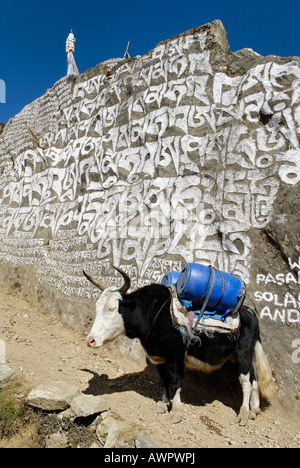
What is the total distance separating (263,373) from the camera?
3.61 metres

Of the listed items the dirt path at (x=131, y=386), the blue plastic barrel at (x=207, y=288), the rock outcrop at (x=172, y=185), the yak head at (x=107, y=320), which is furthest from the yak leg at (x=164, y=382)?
the rock outcrop at (x=172, y=185)

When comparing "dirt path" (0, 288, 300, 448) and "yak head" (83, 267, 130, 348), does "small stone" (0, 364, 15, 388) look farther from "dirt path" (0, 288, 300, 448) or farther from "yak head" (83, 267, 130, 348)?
"yak head" (83, 267, 130, 348)

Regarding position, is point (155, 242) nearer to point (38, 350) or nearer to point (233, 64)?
point (38, 350)

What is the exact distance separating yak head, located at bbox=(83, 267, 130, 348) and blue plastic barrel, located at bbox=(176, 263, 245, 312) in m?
0.69

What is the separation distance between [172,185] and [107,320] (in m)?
2.65

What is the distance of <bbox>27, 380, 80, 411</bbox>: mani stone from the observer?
334 centimetres

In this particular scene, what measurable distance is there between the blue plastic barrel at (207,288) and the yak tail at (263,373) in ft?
2.37

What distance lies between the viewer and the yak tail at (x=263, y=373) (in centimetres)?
361

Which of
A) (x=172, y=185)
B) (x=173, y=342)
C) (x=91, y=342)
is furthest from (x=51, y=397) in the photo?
(x=172, y=185)

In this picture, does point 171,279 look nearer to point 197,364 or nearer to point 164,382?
point 197,364

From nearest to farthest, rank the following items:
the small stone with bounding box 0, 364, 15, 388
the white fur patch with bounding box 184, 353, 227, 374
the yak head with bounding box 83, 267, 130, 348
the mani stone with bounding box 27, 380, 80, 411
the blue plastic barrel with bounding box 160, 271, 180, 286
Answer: the mani stone with bounding box 27, 380, 80, 411, the yak head with bounding box 83, 267, 130, 348, the white fur patch with bounding box 184, 353, 227, 374, the small stone with bounding box 0, 364, 15, 388, the blue plastic barrel with bounding box 160, 271, 180, 286

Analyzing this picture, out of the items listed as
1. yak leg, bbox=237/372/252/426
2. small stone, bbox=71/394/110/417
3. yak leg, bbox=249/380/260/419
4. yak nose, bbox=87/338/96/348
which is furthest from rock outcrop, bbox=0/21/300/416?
small stone, bbox=71/394/110/417

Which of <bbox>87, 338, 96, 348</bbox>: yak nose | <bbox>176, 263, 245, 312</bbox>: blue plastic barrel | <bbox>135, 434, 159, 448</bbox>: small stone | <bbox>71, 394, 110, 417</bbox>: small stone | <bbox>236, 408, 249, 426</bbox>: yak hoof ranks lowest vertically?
<bbox>236, 408, 249, 426</bbox>: yak hoof
